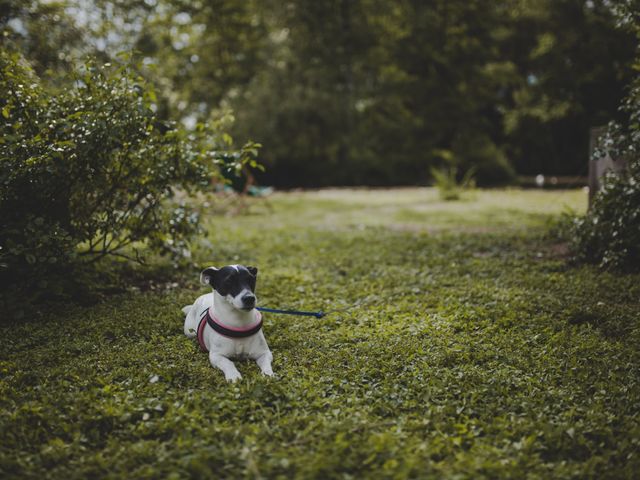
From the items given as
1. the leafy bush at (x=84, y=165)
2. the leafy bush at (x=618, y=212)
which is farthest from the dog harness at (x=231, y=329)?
the leafy bush at (x=618, y=212)

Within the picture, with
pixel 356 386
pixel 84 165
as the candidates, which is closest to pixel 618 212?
pixel 356 386

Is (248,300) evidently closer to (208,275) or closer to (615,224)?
(208,275)

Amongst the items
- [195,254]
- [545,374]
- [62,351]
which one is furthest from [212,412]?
[195,254]

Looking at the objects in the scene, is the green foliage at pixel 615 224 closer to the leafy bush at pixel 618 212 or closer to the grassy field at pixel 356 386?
the leafy bush at pixel 618 212

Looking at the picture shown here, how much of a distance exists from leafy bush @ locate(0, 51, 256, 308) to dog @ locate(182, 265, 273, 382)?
1.92 m

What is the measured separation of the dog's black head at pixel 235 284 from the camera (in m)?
3.70

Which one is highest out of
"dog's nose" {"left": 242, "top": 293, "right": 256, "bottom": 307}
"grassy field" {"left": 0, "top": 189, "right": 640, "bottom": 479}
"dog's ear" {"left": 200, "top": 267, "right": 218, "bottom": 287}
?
"dog's ear" {"left": 200, "top": 267, "right": 218, "bottom": 287}

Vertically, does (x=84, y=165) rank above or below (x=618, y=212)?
above

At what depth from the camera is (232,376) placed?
3662 millimetres

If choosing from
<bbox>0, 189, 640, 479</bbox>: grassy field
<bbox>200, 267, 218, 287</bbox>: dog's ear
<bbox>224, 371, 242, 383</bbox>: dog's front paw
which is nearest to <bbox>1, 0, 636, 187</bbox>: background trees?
<bbox>0, 189, 640, 479</bbox>: grassy field

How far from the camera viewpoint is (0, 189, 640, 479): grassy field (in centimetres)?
275

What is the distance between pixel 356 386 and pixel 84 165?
12.0ft

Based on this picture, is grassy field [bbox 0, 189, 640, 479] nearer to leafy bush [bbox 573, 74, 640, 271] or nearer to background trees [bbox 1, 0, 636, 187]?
leafy bush [bbox 573, 74, 640, 271]

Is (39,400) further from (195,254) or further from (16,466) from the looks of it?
(195,254)
